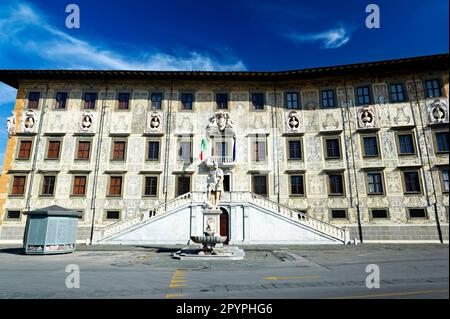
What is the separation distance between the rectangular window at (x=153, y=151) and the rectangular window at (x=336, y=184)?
14988 mm

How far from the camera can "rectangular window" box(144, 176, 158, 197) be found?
902 inches

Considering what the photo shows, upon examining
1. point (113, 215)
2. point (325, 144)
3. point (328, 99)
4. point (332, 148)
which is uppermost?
point (328, 99)

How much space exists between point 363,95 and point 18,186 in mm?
30844

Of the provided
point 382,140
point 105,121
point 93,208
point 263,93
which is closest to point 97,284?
point 93,208

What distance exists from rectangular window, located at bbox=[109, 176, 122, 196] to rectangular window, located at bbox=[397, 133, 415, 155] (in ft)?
77.6

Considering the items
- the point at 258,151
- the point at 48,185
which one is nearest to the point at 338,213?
the point at 258,151

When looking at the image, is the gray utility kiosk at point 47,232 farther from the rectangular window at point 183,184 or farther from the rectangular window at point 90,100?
the rectangular window at point 90,100

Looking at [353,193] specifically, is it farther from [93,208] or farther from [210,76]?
[93,208]

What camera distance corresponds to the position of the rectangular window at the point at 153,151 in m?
23.7

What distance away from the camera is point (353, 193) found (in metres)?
22.3

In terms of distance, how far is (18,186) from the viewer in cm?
2283

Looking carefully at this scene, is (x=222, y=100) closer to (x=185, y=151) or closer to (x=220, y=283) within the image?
(x=185, y=151)

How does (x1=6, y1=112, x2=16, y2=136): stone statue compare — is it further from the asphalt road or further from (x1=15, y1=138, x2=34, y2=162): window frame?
the asphalt road

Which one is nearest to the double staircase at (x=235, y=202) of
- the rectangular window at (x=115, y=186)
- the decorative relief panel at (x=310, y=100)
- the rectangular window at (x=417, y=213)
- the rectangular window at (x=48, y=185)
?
the rectangular window at (x=115, y=186)
